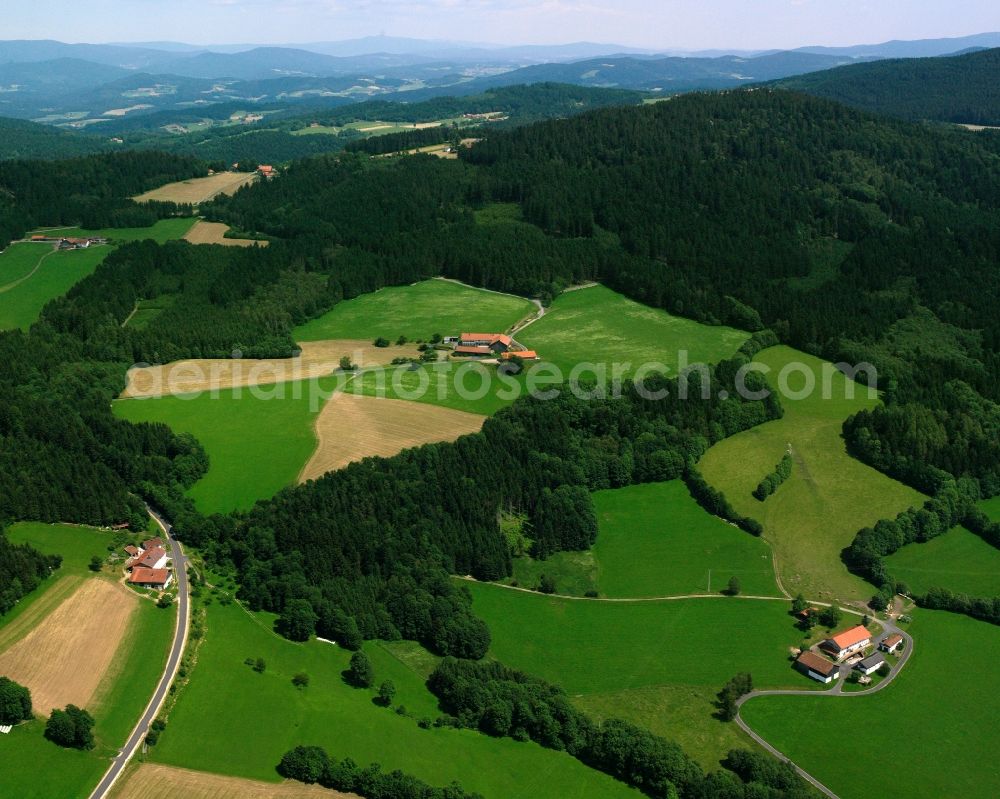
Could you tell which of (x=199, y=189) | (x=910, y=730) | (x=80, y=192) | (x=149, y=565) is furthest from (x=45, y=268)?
(x=910, y=730)

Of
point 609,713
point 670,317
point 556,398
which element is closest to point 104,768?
point 609,713

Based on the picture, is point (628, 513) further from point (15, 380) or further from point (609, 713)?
point (15, 380)

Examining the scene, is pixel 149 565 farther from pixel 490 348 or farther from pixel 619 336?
pixel 619 336

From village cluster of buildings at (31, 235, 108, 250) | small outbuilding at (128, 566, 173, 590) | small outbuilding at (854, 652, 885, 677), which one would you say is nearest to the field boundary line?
village cluster of buildings at (31, 235, 108, 250)

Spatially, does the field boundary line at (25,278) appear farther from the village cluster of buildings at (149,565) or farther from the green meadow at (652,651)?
the green meadow at (652,651)

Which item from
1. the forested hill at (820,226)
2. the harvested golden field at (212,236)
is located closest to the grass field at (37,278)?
the harvested golden field at (212,236)

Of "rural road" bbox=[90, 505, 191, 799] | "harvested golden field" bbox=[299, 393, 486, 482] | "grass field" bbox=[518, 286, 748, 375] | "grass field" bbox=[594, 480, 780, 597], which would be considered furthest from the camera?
"grass field" bbox=[518, 286, 748, 375]

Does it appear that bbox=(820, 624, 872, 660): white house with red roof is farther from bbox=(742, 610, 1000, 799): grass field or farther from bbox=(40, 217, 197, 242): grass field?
bbox=(40, 217, 197, 242): grass field
